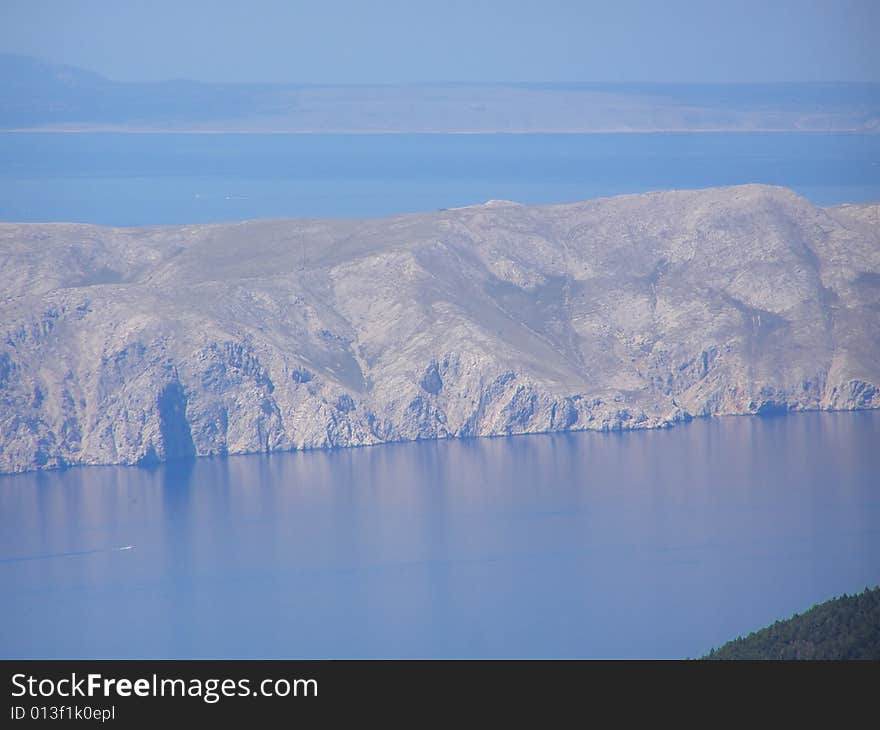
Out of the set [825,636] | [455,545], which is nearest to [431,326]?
[455,545]

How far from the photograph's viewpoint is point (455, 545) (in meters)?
87.8

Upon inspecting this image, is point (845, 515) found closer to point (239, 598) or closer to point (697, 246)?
point (239, 598)

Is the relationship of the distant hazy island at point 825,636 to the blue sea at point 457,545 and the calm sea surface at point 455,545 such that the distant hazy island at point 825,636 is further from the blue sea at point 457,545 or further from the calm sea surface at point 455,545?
the blue sea at point 457,545

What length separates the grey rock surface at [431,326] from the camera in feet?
355

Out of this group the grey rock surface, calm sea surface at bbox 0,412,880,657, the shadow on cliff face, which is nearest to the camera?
calm sea surface at bbox 0,412,880,657

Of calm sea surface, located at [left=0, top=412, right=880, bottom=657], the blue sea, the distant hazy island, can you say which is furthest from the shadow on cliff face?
the distant hazy island

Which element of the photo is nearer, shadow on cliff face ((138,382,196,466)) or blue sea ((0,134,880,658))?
blue sea ((0,134,880,658))

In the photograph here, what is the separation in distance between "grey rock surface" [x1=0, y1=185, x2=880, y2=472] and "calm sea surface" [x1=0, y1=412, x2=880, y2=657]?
2.46 meters

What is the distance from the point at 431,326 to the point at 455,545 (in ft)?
93.1

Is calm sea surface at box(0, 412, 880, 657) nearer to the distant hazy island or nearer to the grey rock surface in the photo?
the grey rock surface

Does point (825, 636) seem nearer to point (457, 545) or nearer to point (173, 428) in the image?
point (457, 545)

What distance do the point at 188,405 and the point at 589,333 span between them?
85.1ft

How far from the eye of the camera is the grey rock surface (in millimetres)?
108062
